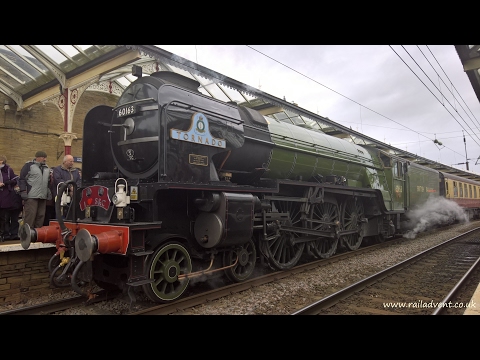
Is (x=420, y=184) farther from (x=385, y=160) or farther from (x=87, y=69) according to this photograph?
(x=87, y=69)

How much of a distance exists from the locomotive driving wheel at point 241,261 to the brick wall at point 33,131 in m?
8.76

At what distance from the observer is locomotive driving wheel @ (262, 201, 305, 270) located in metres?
6.31

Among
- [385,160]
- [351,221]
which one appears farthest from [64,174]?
[385,160]

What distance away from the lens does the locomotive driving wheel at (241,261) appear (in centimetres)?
530

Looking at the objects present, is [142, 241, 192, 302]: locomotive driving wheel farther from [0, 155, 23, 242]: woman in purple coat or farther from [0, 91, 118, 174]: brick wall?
[0, 91, 118, 174]: brick wall

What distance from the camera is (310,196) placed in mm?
7195

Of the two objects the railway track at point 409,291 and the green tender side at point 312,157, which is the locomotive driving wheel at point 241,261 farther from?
the green tender side at point 312,157

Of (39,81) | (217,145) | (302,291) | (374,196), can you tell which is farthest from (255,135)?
(39,81)

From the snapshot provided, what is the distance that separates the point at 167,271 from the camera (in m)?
4.35

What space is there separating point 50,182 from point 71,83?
4055 millimetres

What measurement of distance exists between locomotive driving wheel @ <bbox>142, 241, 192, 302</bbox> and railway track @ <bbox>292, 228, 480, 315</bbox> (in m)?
1.62

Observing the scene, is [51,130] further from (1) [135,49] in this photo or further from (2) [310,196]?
(2) [310,196]

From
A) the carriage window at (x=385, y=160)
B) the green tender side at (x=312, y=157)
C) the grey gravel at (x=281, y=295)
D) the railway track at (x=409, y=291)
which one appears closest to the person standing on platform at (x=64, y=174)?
the grey gravel at (x=281, y=295)

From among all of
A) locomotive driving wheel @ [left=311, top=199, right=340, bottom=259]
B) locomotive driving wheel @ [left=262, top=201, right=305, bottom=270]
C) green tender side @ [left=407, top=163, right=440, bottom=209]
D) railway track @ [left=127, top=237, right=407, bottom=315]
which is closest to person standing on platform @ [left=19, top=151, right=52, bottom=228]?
railway track @ [left=127, top=237, right=407, bottom=315]
